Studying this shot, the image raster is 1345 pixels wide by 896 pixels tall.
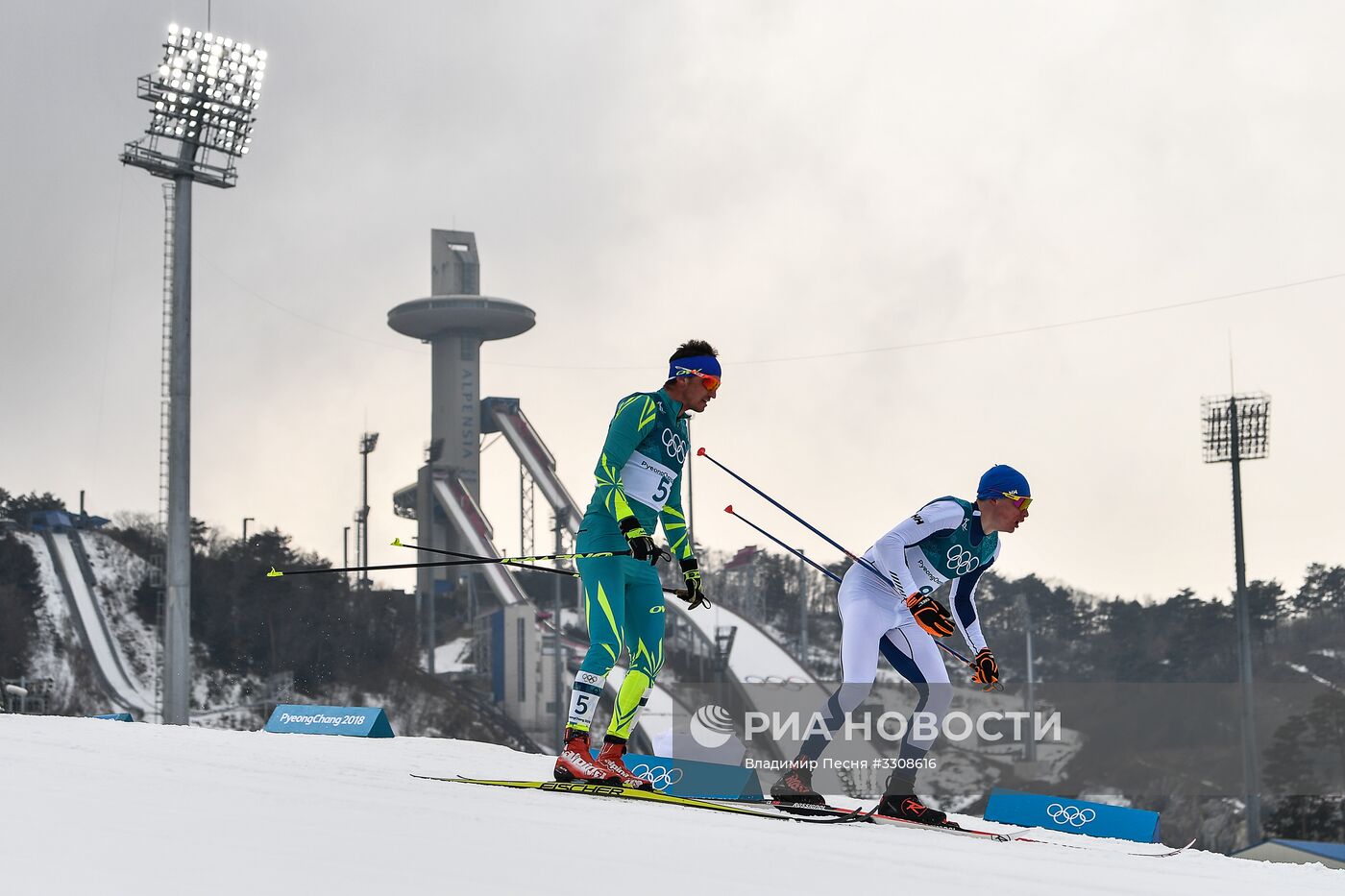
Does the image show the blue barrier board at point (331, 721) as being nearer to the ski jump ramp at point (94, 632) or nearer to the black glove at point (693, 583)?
the black glove at point (693, 583)

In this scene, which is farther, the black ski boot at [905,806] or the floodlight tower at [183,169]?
the floodlight tower at [183,169]

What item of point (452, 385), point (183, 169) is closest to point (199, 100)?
point (183, 169)

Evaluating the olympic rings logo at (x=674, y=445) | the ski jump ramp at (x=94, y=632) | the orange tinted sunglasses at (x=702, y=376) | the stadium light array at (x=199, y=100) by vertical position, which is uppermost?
the stadium light array at (x=199, y=100)

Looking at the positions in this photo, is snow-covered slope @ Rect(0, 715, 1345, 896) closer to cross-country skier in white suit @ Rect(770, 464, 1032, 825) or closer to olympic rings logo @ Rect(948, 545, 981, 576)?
cross-country skier in white suit @ Rect(770, 464, 1032, 825)

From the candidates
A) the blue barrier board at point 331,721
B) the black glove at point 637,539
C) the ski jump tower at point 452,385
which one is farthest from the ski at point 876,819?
the ski jump tower at point 452,385

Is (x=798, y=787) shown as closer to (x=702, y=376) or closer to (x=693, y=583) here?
(x=693, y=583)

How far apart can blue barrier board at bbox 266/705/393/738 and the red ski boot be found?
490 centimetres

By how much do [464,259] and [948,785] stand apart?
3682 centimetres

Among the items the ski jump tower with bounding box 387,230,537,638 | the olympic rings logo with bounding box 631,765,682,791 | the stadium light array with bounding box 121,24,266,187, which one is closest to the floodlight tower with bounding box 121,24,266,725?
the stadium light array with bounding box 121,24,266,187

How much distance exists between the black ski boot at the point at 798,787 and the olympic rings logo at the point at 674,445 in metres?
1.46

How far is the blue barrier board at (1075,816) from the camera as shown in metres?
6.93

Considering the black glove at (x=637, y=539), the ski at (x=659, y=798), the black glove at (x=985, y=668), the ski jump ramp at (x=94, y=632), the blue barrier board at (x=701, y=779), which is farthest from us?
the ski jump ramp at (x=94, y=632)

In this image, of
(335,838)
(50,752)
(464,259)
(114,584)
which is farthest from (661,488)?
(464,259)

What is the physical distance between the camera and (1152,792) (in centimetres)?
4988
